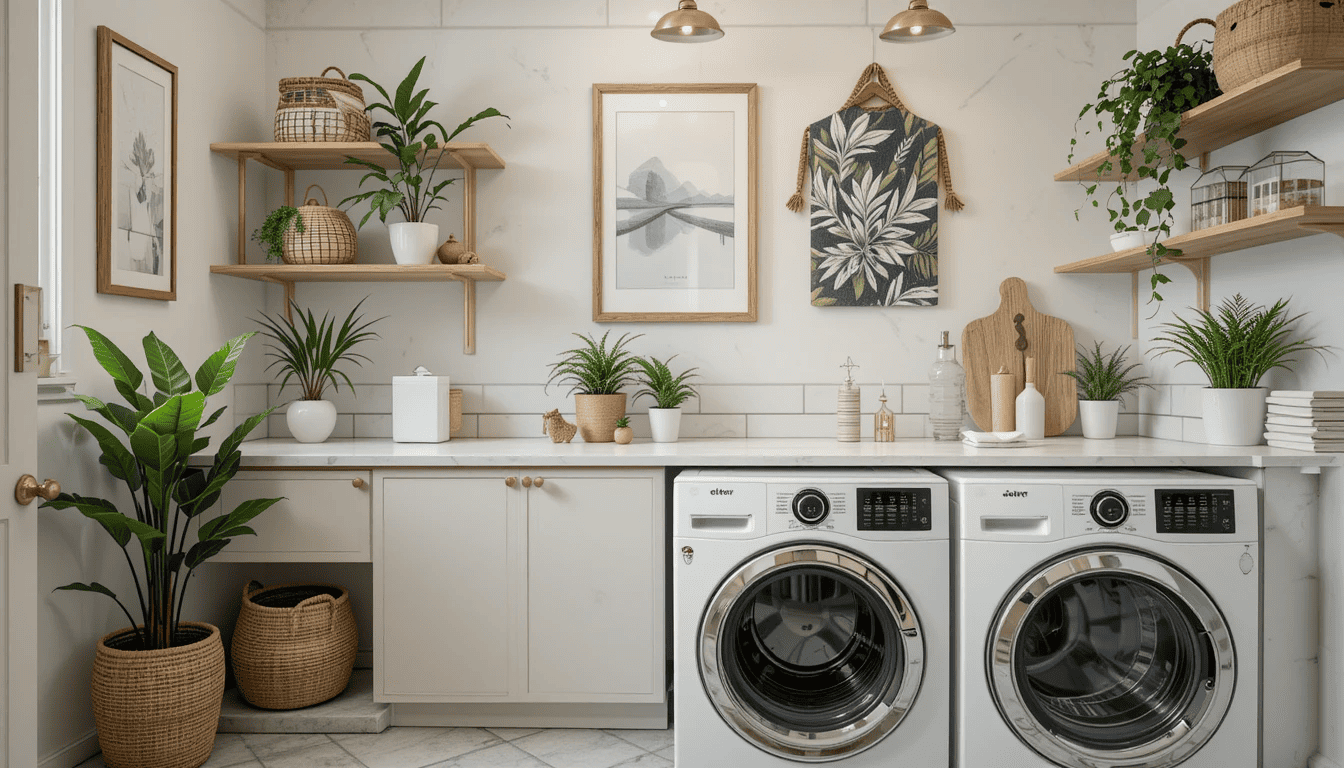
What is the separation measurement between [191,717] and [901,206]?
108 inches

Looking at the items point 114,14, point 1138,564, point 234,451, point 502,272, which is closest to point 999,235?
point 1138,564

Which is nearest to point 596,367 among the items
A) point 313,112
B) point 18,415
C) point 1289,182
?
point 313,112

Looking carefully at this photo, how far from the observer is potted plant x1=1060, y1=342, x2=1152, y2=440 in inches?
116

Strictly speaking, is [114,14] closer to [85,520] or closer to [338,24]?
[338,24]

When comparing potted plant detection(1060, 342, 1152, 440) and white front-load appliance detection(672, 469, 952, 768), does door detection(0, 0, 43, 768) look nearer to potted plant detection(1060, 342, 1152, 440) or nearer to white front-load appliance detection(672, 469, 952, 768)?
white front-load appliance detection(672, 469, 952, 768)

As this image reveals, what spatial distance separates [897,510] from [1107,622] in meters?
0.63

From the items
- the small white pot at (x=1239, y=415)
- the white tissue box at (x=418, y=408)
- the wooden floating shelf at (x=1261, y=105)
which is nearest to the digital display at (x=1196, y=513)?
the small white pot at (x=1239, y=415)

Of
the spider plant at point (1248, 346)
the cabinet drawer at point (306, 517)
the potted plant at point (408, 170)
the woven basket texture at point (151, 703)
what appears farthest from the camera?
the potted plant at point (408, 170)

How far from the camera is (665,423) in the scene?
292cm

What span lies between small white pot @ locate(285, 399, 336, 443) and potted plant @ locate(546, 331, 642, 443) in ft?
2.63

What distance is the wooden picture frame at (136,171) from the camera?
2.37 m

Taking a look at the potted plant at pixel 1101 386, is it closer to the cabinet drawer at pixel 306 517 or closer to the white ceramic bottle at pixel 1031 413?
the white ceramic bottle at pixel 1031 413

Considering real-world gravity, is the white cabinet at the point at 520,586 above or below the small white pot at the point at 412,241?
below

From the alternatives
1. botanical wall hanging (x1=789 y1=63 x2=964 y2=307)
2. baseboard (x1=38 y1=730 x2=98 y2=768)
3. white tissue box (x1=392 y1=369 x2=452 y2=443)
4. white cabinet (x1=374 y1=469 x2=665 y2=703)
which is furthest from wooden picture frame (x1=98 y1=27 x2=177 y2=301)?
botanical wall hanging (x1=789 y1=63 x2=964 y2=307)
